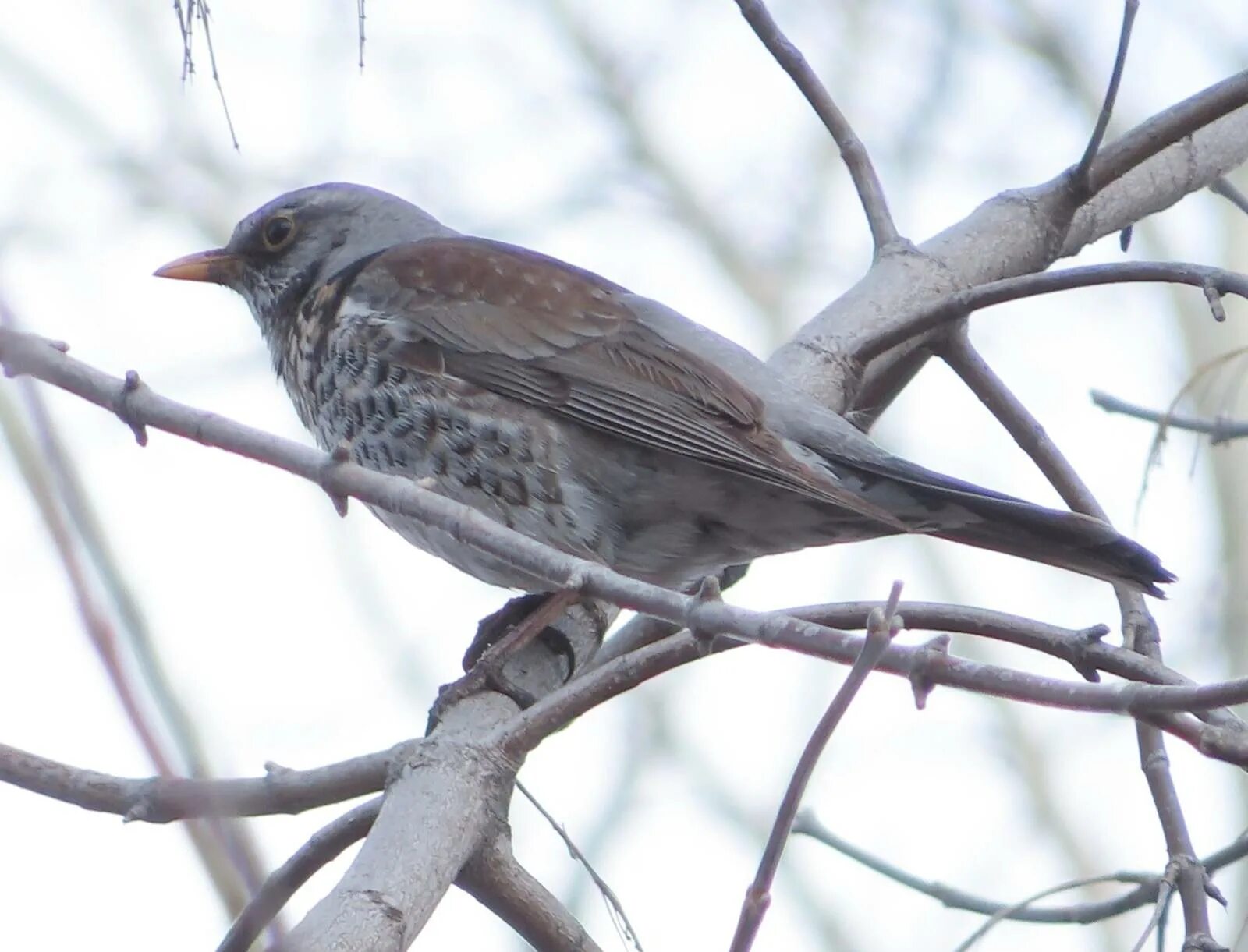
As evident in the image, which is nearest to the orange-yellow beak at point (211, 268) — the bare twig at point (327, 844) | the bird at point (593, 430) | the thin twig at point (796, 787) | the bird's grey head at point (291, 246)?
the bird's grey head at point (291, 246)

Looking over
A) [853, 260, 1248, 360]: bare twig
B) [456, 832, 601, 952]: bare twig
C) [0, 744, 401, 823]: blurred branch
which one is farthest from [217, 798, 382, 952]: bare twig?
[853, 260, 1248, 360]: bare twig

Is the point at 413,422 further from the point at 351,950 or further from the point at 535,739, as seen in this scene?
the point at 351,950

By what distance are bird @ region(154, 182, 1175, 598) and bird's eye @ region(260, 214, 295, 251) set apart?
0.51 metres

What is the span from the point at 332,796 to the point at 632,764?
8.33 metres

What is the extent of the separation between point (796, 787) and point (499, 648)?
224 cm

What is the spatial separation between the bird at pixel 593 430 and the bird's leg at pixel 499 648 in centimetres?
14

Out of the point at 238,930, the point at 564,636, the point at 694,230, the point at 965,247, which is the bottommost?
the point at 238,930

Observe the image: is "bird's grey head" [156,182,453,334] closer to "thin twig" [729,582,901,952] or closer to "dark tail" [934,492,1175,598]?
"dark tail" [934,492,1175,598]

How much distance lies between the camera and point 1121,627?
355 centimetres

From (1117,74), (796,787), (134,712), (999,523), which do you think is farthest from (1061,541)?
(134,712)

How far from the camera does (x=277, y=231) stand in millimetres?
5383

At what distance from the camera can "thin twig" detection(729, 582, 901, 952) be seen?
5.01 ft

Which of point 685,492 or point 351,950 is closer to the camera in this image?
point 351,950

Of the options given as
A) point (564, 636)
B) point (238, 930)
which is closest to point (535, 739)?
point (238, 930)
